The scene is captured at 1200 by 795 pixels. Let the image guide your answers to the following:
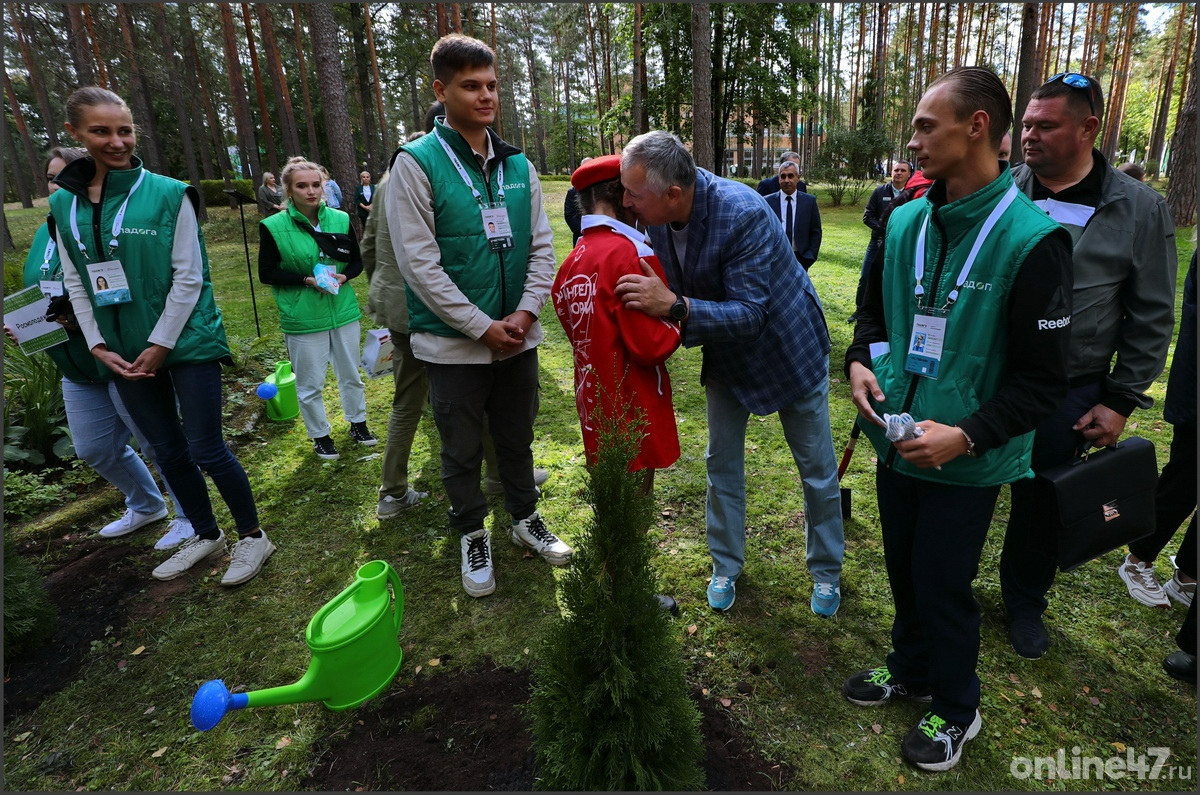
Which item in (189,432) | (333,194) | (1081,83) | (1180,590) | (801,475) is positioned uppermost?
(333,194)

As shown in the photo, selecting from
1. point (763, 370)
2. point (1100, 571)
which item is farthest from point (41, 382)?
point (1100, 571)

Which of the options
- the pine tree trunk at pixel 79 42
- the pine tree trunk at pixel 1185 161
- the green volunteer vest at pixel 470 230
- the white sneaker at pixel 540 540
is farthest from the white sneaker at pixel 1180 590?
the pine tree trunk at pixel 79 42

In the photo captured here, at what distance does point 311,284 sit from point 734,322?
11.0ft

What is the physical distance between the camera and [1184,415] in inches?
110

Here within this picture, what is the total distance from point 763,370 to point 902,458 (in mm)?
747

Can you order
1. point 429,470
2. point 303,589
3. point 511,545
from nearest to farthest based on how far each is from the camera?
point 303,589
point 511,545
point 429,470

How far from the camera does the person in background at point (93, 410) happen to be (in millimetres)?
3301

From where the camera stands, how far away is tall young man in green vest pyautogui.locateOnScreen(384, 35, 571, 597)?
2721 mm

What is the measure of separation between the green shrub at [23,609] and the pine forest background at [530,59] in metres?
10.8

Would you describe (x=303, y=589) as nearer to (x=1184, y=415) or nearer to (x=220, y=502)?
(x=220, y=502)

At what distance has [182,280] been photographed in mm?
3027

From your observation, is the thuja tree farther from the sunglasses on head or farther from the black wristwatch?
the sunglasses on head

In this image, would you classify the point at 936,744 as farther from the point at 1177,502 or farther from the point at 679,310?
the point at 1177,502

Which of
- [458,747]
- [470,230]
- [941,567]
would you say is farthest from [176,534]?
[941,567]
